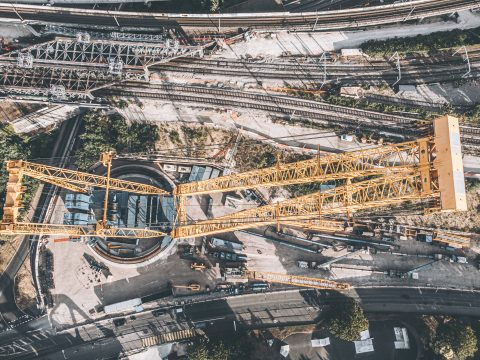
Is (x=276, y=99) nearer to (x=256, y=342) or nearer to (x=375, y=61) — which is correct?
(x=375, y=61)

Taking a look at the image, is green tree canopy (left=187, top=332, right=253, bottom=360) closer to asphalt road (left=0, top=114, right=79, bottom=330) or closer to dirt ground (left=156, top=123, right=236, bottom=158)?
asphalt road (left=0, top=114, right=79, bottom=330)

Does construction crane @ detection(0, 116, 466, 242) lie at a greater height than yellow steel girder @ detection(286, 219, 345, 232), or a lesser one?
greater

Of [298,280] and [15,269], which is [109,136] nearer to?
[15,269]

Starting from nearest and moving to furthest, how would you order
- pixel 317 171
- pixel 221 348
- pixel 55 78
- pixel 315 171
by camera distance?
pixel 315 171
pixel 317 171
pixel 221 348
pixel 55 78

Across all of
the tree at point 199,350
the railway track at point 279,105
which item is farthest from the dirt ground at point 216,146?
the tree at point 199,350

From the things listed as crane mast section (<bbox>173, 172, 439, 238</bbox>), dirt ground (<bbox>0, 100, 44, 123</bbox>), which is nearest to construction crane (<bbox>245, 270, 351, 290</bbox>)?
crane mast section (<bbox>173, 172, 439, 238</bbox>)

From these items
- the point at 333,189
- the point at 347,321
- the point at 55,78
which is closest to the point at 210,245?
the point at 333,189
